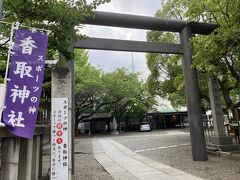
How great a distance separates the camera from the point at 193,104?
10500 mm

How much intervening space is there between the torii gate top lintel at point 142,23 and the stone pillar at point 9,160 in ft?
18.5

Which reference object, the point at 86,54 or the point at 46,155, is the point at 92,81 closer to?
the point at 86,54

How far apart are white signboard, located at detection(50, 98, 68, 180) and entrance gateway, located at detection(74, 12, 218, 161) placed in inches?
176

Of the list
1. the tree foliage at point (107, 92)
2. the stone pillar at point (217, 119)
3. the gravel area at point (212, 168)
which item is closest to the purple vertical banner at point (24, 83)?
the gravel area at point (212, 168)

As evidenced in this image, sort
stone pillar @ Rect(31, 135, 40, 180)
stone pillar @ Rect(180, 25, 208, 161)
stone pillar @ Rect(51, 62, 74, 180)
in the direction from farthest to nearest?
1. stone pillar @ Rect(180, 25, 208, 161)
2. stone pillar @ Rect(31, 135, 40, 180)
3. stone pillar @ Rect(51, 62, 74, 180)

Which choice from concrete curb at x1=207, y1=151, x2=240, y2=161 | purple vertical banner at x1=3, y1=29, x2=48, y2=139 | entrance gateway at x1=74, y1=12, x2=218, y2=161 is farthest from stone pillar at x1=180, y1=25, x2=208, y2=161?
purple vertical banner at x1=3, y1=29, x2=48, y2=139

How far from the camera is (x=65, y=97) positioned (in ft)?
17.6

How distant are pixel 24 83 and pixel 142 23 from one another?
22.0ft

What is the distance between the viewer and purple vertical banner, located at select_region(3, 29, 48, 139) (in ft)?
13.8

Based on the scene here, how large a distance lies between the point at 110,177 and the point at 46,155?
5.70 m

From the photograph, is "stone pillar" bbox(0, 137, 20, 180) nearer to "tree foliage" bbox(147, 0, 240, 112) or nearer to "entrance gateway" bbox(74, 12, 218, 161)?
"entrance gateway" bbox(74, 12, 218, 161)

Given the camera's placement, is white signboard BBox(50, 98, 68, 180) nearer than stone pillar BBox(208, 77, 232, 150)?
Yes

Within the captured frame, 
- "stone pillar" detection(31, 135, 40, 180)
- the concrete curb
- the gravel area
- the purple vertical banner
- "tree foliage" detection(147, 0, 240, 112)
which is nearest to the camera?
the purple vertical banner

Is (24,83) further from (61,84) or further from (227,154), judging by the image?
(227,154)
